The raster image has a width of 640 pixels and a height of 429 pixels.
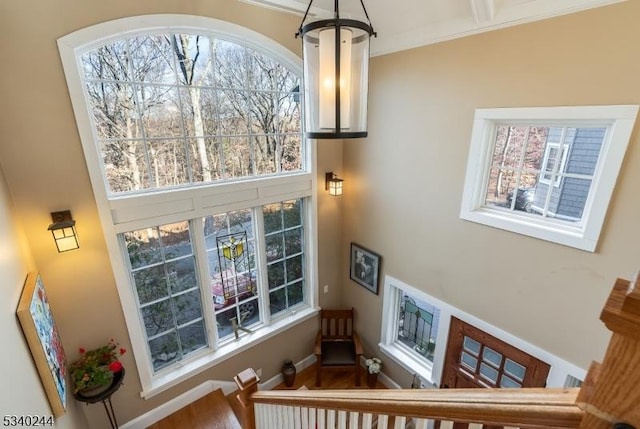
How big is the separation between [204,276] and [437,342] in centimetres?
270

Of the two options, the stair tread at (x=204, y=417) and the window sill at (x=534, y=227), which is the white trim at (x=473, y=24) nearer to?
the window sill at (x=534, y=227)

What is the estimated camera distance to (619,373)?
1.55 feet

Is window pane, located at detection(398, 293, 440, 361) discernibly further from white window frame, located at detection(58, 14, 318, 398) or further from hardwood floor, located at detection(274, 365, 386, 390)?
white window frame, located at detection(58, 14, 318, 398)

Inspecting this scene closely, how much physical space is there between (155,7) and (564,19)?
3052 mm

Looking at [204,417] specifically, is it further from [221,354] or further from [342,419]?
[342,419]

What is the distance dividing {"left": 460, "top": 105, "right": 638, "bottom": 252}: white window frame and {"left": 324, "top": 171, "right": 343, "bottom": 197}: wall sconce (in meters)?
1.56

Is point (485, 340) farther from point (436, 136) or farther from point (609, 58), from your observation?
point (609, 58)

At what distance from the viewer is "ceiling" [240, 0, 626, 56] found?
2148 millimetres

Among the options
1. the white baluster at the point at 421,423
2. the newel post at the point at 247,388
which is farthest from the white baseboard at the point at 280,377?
the white baluster at the point at 421,423

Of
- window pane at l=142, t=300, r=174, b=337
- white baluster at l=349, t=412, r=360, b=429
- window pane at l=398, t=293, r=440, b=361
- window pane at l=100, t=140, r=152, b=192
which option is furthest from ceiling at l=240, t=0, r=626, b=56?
window pane at l=142, t=300, r=174, b=337

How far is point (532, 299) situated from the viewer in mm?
2543

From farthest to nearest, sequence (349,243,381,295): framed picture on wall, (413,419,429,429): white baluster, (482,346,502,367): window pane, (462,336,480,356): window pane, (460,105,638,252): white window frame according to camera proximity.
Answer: (349,243,381,295): framed picture on wall → (462,336,480,356): window pane → (482,346,502,367): window pane → (460,105,638,252): white window frame → (413,419,429,429): white baluster

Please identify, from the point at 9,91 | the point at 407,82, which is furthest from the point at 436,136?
the point at 9,91

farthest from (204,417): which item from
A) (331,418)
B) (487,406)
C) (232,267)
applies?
(487,406)
